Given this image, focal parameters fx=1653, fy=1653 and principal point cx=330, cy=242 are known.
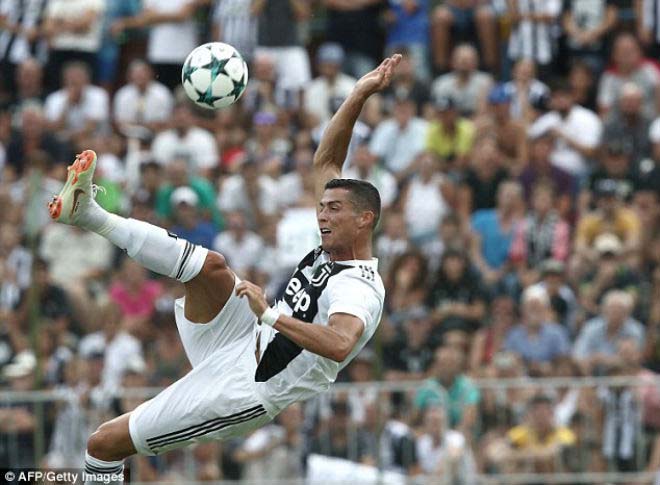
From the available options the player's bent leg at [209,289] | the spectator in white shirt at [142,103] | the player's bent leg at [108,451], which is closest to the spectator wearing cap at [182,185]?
the spectator in white shirt at [142,103]

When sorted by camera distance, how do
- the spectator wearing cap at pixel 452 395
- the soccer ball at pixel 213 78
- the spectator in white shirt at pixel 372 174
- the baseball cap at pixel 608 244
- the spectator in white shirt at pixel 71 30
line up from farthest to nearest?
the spectator in white shirt at pixel 71 30 → the spectator in white shirt at pixel 372 174 → the baseball cap at pixel 608 244 → the spectator wearing cap at pixel 452 395 → the soccer ball at pixel 213 78

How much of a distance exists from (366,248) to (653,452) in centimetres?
588

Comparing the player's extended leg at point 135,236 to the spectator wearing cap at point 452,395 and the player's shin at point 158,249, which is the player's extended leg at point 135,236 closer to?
the player's shin at point 158,249

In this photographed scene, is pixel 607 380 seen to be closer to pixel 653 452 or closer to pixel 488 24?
pixel 653 452

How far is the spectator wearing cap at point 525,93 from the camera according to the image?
20.1 m

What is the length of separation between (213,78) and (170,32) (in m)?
10.6

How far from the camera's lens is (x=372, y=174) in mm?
18391

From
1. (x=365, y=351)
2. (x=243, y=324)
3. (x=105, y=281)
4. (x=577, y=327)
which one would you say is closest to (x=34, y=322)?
(x=105, y=281)

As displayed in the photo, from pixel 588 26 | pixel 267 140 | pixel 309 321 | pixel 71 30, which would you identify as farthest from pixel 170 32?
pixel 309 321

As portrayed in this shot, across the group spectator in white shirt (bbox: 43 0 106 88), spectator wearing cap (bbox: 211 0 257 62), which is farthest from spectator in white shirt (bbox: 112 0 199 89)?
spectator in white shirt (bbox: 43 0 106 88)

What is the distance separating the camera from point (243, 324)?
1153 cm

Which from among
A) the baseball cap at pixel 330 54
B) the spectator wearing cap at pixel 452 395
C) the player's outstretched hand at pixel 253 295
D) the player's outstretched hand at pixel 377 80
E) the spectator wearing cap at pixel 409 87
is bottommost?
the spectator wearing cap at pixel 452 395

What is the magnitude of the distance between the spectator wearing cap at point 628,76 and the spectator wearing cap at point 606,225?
1.93 metres

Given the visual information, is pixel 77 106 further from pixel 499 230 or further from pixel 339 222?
pixel 339 222
